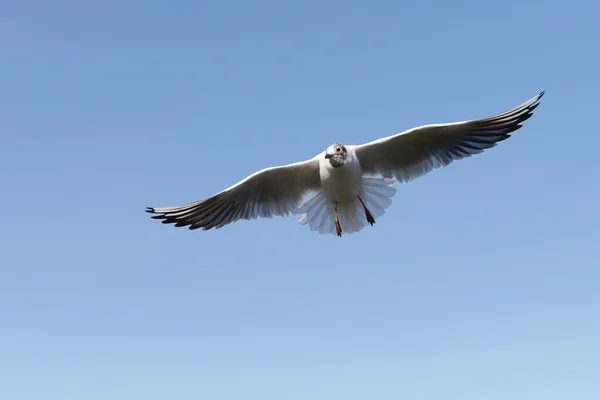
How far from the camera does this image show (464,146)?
1426cm

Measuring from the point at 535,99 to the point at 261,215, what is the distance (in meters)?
4.64

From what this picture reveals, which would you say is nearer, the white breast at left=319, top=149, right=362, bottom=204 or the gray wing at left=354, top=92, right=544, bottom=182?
the white breast at left=319, top=149, right=362, bottom=204

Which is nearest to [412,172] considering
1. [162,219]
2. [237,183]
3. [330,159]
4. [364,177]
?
[364,177]

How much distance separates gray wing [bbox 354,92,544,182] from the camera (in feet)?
45.8

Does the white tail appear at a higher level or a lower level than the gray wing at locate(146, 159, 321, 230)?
lower

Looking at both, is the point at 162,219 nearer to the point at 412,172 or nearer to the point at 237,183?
the point at 237,183

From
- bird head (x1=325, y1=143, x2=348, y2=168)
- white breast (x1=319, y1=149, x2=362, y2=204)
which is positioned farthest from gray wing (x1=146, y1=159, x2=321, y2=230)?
bird head (x1=325, y1=143, x2=348, y2=168)

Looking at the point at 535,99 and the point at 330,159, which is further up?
the point at 535,99

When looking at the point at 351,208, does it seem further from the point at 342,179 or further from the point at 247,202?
the point at 247,202

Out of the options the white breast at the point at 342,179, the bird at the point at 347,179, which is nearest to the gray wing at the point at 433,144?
the bird at the point at 347,179

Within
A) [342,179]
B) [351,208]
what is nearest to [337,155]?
[342,179]

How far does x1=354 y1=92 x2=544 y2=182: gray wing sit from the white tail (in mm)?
243

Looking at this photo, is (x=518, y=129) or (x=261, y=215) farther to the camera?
(x=261, y=215)

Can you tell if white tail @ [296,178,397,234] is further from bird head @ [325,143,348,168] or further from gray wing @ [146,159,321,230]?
bird head @ [325,143,348,168]
